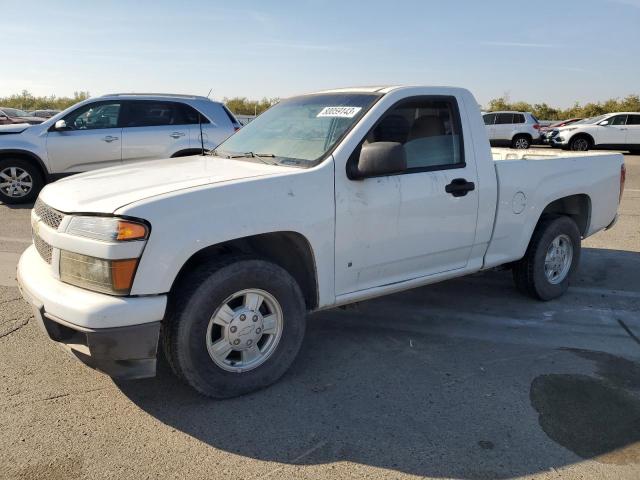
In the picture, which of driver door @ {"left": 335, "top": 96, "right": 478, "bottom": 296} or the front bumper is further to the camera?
driver door @ {"left": 335, "top": 96, "right": 478, "bottom": 296}

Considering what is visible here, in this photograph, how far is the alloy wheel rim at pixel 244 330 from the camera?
3113mm

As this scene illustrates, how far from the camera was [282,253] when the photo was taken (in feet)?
11.5

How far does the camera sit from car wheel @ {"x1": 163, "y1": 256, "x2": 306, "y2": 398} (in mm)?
2961

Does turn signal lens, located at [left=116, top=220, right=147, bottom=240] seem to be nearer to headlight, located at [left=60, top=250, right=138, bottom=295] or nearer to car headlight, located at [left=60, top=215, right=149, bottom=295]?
Answer: car headlight, located at [left=60, top=215, right=149, bottom=295]

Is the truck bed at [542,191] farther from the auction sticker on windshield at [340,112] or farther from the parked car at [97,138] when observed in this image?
the parked car at [97,138]

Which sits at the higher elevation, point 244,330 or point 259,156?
point 259,156

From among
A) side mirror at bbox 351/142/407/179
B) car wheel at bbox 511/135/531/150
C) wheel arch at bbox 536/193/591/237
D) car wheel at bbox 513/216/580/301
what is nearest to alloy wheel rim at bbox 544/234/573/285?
car wheel at bbox 513/216/580/301

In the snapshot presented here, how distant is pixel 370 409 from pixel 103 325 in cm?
152

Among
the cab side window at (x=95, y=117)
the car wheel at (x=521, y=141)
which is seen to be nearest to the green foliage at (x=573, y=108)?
the car wheel at (x=521, y=141)

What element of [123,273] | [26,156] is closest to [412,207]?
[123,273]

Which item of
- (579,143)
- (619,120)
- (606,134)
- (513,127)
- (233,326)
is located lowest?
(233,326)

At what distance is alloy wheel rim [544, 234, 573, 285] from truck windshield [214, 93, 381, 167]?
234 cm

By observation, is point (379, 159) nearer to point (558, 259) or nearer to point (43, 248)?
point (43, 248)

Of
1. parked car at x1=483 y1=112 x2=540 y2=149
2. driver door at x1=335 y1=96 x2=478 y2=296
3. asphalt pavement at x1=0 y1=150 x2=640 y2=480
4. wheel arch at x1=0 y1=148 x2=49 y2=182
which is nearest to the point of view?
asphalt pavement at x1=0 y1=150 x2=640 y2=480
